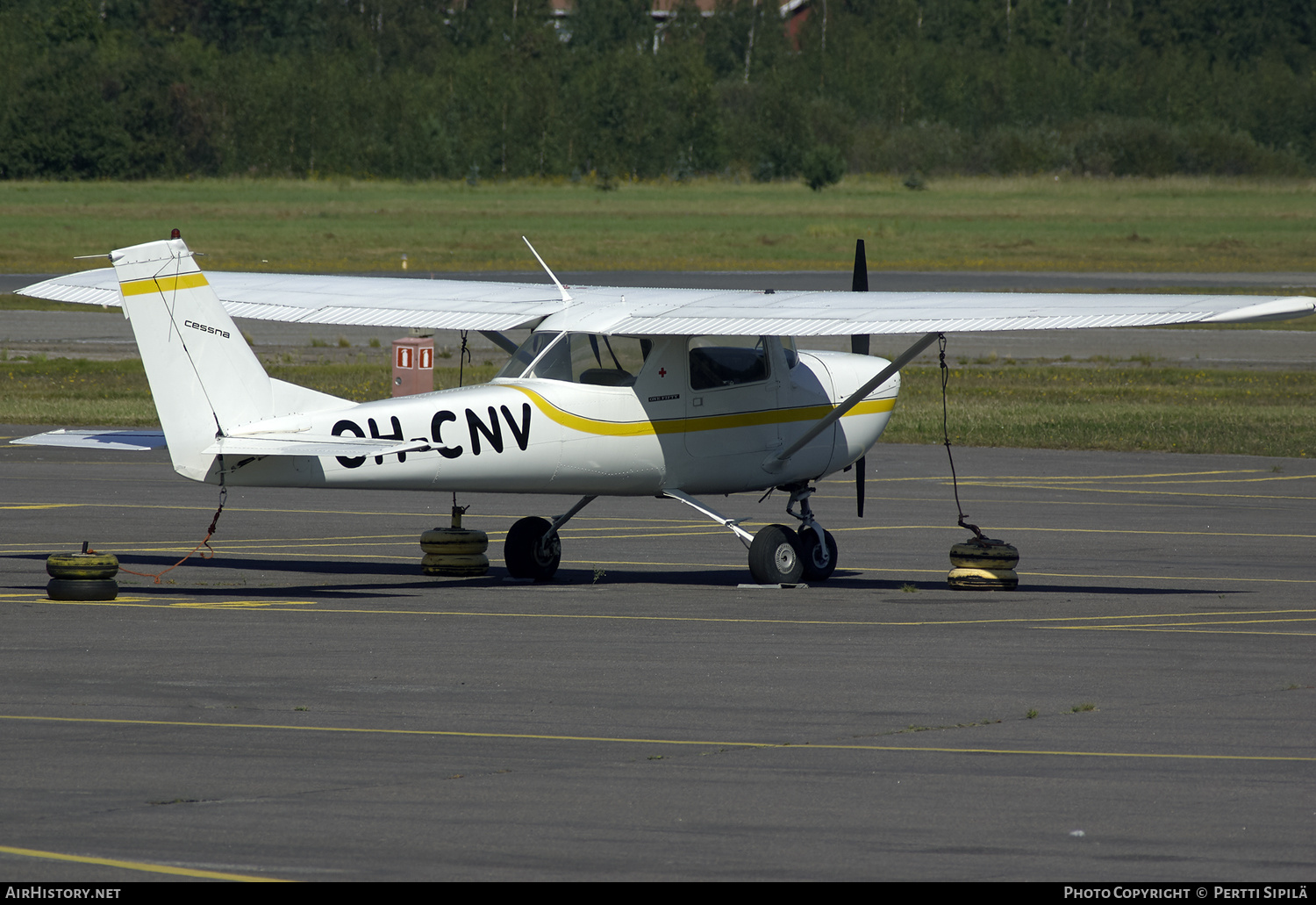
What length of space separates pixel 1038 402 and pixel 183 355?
67.0 feet

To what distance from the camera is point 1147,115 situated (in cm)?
12312

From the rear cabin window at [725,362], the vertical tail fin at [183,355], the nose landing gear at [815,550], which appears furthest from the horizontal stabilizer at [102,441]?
the nose landing gear at [815,550]

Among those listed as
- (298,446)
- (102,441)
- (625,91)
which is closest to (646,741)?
(298,446)

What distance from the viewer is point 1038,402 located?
3055cm

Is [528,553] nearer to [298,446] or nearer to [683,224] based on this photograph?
[298,446]

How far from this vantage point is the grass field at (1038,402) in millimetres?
26172

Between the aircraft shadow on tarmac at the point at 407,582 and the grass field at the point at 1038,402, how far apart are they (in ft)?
34.6

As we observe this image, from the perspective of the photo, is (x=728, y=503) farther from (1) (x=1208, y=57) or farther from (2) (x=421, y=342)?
(1) (x=1208, y=57)

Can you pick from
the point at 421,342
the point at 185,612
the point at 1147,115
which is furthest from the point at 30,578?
the point at 1147,115

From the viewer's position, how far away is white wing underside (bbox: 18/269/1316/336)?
13609 millimetres

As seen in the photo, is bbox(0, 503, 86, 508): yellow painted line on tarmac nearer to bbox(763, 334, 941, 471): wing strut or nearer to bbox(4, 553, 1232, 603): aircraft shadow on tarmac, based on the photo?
bbox(4, 553, 1232, 603): aircraft shadow on tarmac

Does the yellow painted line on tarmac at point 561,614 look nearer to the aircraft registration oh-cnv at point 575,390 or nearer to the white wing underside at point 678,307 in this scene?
the aircraft registration oh-cnv at point 575,390

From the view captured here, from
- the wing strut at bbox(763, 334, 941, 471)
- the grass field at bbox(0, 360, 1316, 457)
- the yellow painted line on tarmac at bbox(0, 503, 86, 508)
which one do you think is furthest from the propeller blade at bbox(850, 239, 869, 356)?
the grass field at bbox(0, 360, 1316, 457)

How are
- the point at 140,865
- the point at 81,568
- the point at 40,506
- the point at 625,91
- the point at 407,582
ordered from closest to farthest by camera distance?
1. the point at 140,865
2. the point at 81,568
3. the point at 407,582
4. the point at 40,506
5. the point at 625,91
